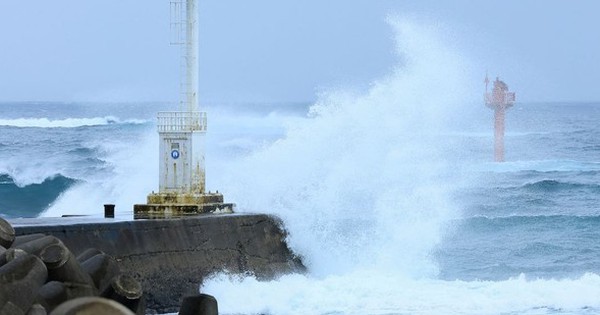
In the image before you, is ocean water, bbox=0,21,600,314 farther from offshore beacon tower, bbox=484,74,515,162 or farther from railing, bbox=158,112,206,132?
offshore beacon tower, bbox=484,74,515,162

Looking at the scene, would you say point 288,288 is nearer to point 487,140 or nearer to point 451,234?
point 451,234

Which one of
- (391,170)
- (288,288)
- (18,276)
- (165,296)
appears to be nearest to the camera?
(18,276)

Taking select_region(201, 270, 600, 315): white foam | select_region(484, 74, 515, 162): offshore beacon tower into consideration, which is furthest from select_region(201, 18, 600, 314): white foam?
select_region(484, 74, 515, 162): offshore beacon tower

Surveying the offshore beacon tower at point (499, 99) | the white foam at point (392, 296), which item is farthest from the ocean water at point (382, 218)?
the offshore beacon tower at point (499, 99)

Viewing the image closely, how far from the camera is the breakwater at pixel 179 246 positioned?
13.6 m

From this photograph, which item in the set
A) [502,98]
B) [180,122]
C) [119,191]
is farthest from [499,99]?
[180,122]

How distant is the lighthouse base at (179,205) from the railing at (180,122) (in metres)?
0.80

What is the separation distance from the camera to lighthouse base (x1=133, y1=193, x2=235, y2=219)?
52.7ft

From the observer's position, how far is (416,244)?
754 inches

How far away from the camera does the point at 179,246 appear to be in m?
14.6

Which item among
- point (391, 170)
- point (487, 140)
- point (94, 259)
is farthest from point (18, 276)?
point (487, 140)

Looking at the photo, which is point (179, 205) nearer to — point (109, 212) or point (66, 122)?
point (109, 212)

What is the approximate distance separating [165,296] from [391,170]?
7244mm

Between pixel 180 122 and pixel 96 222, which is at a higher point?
pixel 180 122
